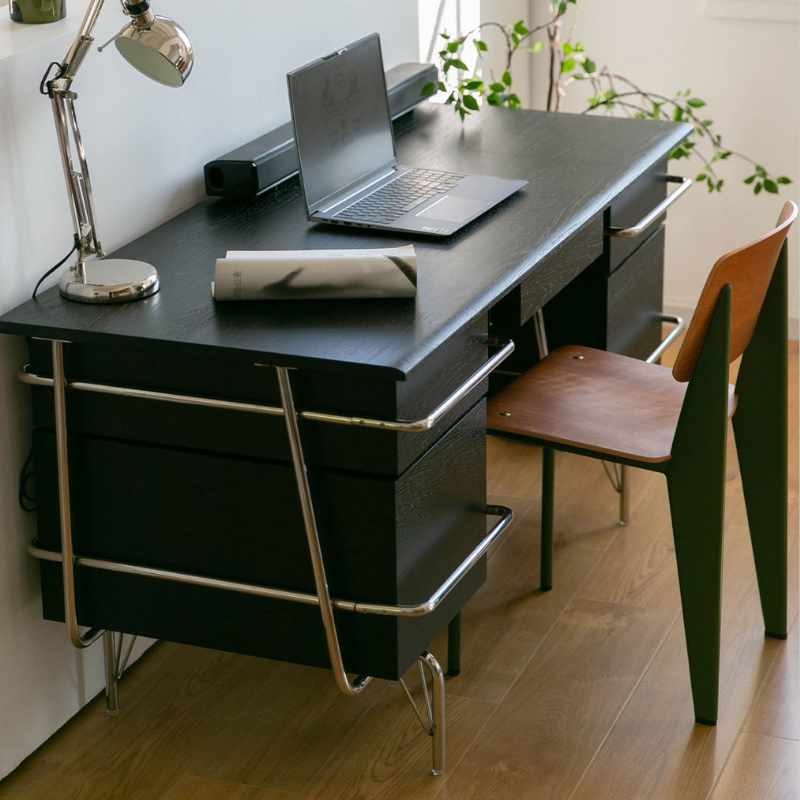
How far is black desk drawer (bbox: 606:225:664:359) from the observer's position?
2.22m

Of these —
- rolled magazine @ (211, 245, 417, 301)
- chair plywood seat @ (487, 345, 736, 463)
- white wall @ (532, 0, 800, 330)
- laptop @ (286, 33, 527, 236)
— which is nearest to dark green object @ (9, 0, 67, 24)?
laptop @ (286, 33, 527, 236)

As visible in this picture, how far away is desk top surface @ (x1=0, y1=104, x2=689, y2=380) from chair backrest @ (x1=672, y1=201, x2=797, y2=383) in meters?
0.24

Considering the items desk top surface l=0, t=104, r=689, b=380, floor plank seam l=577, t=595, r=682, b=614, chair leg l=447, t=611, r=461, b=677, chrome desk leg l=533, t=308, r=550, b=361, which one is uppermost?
desk top surface l=0, t=104, r=689, b=380

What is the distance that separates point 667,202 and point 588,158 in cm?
18

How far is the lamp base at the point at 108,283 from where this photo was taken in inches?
64.2

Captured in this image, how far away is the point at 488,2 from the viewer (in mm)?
3057

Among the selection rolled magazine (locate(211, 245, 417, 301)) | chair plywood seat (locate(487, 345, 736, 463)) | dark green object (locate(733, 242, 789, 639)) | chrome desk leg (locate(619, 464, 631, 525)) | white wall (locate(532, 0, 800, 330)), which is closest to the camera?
rolled magazine (locate(211, 245, 417, 301))

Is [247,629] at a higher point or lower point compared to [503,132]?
lower

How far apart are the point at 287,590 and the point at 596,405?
0.62 m

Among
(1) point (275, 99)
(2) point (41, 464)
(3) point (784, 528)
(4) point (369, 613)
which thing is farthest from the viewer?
(1) point (275, 99)

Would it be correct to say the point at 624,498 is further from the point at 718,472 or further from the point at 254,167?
the point at 254,167

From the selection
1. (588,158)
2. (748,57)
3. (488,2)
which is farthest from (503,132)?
(748,57)

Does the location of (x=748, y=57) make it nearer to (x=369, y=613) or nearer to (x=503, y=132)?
(x=503, y=132)

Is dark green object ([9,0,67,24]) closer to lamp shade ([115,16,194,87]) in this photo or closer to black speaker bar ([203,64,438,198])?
lamp shade ([115,16,194,87])
